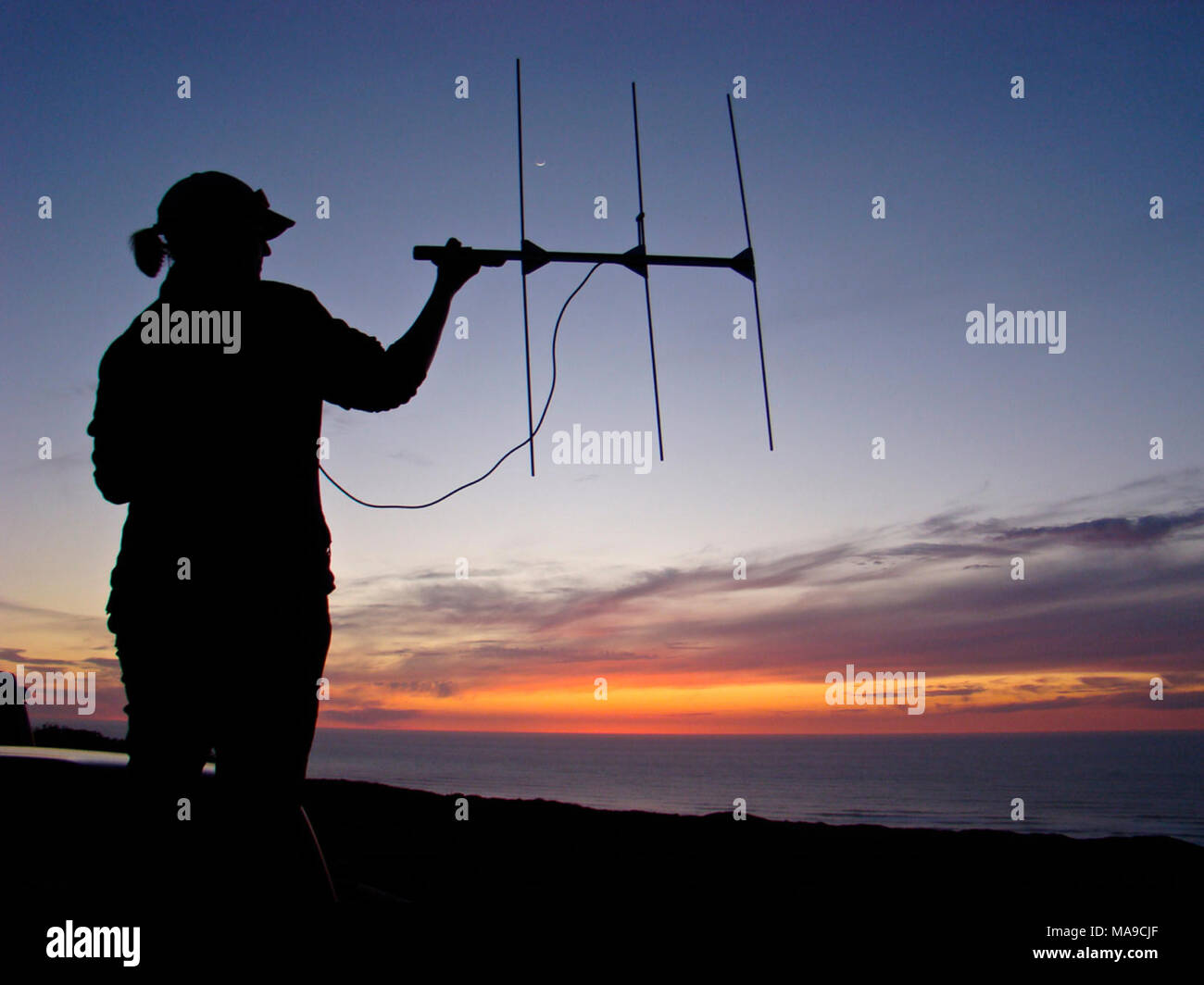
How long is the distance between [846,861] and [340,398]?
3.73 metres

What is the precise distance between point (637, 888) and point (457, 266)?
8.26 ft

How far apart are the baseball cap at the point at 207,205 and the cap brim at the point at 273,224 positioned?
0.07 metres

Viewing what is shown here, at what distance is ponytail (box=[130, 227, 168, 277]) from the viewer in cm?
207

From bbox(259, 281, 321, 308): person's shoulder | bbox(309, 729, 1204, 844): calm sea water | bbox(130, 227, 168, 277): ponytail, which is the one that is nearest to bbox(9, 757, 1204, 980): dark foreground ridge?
bbox(259, 281, 321, 308): person's shoulder

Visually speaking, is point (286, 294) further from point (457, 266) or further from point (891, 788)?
point (891, 788)

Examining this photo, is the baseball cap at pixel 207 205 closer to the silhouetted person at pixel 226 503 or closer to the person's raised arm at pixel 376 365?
the silhouetted person at pixel 226 503

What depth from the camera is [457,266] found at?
2418 millimetres

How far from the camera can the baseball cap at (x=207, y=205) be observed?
190 cm

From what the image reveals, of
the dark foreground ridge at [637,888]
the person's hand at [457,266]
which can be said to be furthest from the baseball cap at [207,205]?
the dark foreground ridge at [637,888]

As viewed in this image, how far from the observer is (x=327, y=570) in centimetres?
182

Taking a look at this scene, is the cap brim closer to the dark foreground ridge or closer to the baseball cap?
the baseball cap
